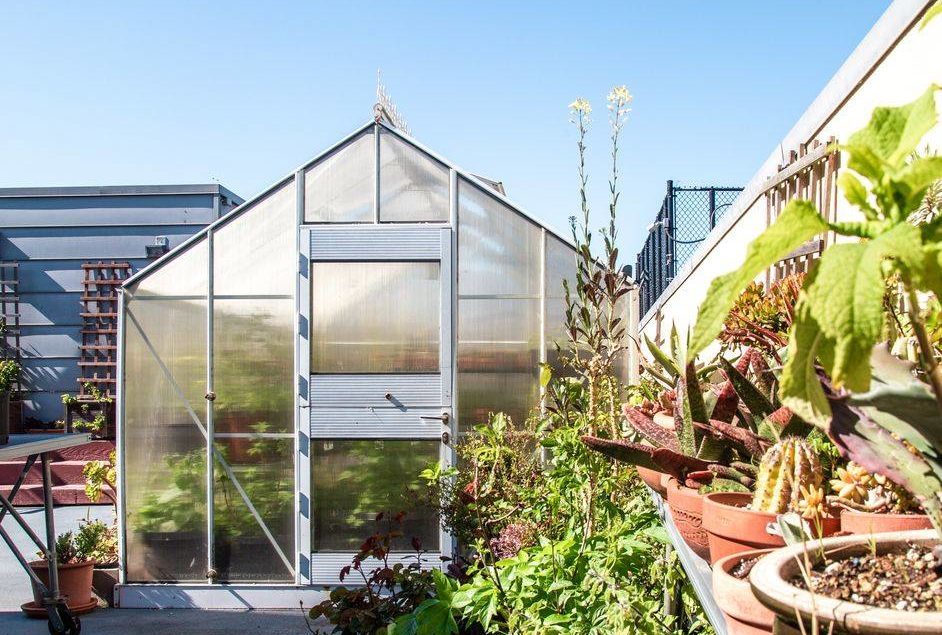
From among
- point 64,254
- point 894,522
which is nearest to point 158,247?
point 64,254

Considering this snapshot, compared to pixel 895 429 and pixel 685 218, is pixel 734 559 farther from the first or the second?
pixel 685 218

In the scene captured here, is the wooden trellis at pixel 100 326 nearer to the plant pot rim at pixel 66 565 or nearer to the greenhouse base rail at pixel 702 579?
the plant pot rim at pixel 66 565

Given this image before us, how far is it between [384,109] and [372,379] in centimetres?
172

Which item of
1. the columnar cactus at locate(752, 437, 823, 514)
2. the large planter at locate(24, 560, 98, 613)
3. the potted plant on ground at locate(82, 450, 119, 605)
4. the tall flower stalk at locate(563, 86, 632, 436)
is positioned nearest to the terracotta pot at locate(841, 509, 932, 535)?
the columnar cactus at locate(752, 437, 823, 514)

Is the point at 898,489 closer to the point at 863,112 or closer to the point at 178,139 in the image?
the point at 863,112

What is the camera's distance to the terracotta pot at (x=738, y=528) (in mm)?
953

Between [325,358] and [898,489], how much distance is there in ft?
15.7

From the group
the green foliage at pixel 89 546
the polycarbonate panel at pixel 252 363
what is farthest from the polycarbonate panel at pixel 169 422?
the green foliage at pixel 89 546

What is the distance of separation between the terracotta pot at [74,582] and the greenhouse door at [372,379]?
1401 mm

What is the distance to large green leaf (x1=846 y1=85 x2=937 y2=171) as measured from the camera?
1.58 ft

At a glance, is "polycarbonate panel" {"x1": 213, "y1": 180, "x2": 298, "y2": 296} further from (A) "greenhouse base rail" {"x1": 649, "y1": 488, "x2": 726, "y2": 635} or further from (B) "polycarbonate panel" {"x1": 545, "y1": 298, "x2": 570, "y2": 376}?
(A) "greenhouse base rail" {"x1": 649, "y1": 488, "x2": 726, "y2": 635}

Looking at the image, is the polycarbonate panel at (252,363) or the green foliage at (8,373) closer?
the polycarbonate panel at (252,363)

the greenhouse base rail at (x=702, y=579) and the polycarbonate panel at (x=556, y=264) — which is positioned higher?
the polycarbonate panel at (x=556, y=264)

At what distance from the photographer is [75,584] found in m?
5.43
